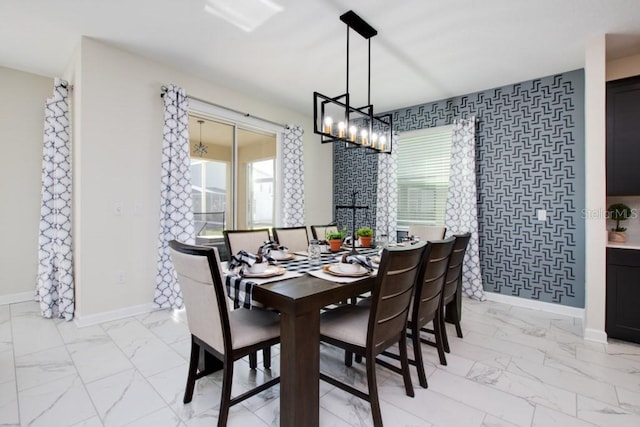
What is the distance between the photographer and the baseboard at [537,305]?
3305 mm

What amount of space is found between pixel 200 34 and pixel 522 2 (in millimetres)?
2630

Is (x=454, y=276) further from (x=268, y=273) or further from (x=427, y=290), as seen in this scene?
(x=268, y=273)

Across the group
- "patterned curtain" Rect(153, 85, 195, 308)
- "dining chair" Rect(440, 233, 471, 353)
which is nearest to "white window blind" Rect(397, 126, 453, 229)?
"dining chair" Rect(440, 233, 471, 353)

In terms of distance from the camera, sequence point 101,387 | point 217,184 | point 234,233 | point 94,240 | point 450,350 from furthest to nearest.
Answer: point 217,184 < point 94,240 < point 234,233 < point 450,350 < point 101,387

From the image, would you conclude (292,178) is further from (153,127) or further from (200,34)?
(200,34)

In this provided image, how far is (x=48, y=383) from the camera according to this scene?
1.95m

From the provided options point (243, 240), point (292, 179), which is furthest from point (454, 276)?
point (292, 179)

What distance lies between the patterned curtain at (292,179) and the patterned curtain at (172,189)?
1.55m

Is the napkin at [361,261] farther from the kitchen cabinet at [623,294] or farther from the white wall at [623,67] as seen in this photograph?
the white wall at [623,67]

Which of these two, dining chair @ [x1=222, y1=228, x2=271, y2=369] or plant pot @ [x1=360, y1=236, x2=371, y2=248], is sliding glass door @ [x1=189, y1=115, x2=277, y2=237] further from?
plant pot @ [x1=360, y1=236, x2=371, y2=248]

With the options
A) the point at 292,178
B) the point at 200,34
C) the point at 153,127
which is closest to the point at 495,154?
the point at 292,178

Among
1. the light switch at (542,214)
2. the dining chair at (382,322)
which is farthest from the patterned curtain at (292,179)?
the light switch at (542,214)

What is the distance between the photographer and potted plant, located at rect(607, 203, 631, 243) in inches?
115

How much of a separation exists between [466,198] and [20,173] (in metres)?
5.41
